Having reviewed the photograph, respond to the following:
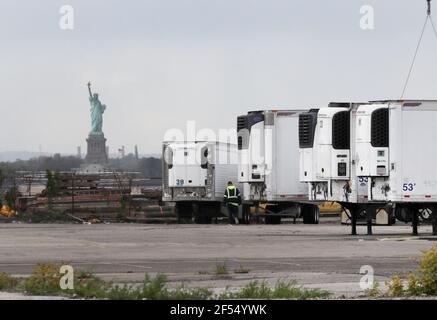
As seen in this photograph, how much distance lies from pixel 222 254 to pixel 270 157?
2193 cm

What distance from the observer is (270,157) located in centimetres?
5097

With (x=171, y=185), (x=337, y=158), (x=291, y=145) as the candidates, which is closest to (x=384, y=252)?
(x=337, y=158)

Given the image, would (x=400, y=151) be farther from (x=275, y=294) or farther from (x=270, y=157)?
(x=275, y=294)

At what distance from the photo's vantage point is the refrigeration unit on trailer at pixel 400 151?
3619 cm

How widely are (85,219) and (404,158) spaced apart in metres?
24.1

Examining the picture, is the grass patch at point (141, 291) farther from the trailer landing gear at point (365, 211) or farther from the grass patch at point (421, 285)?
the trailer landing gear at point (365, 211)

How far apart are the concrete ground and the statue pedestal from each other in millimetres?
70123

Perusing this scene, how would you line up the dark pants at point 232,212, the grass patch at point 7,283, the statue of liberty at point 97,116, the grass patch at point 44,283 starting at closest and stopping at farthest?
the grass patch at point 44,283 → the grass patch at point 7,283 → the dark pants at point 232,212 → the statue of liberty at point 97,116

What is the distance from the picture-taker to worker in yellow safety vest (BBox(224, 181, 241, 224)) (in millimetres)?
53000

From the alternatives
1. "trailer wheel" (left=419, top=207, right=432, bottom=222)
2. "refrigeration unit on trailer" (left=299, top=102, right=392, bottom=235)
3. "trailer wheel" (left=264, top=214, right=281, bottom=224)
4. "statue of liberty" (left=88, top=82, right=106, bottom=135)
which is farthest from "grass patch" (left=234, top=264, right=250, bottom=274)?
"statue of liberty" (left=88, top=82, right=106, bottom=135)

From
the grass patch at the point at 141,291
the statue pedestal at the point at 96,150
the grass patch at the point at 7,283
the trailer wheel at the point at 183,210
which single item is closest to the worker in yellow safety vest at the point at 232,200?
the trailer wheel at the point at 183,210

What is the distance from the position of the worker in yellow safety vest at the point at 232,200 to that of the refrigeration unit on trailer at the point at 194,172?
1.08 metres

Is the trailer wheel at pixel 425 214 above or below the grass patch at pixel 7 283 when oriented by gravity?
above

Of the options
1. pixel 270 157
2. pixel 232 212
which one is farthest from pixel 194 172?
pixel 270 157
